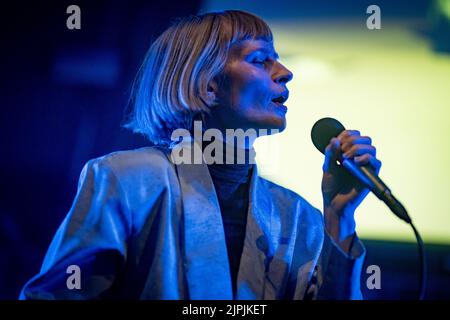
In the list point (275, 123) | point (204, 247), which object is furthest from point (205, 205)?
point (275, 123)

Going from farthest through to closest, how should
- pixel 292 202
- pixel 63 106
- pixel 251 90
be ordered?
pixel 63 106, pixel 292 202, pixel 251 90

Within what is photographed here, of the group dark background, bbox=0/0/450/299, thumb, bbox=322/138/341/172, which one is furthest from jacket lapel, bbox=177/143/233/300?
dark background, bbox=0/0/450/299

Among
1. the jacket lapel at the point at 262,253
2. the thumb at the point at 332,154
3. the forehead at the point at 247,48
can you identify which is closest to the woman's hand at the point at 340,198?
the thumb at the point at 332,154

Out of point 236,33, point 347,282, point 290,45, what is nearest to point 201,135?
point 236,33

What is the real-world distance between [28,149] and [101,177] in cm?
42

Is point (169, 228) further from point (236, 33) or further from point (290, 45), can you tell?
point (290, 45)

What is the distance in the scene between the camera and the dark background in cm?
140

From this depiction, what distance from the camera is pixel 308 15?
1.44 metres

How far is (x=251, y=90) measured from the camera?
1.20 meters

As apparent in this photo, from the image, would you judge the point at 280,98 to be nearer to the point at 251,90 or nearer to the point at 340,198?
the point at 251,90

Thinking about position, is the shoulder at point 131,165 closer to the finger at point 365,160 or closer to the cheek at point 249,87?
the cheek at point 249,87

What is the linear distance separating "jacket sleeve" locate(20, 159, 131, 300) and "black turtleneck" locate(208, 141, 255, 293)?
225 mm

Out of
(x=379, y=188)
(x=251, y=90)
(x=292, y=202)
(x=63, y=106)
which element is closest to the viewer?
(x=379, y=188)

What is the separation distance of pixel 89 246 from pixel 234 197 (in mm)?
346
